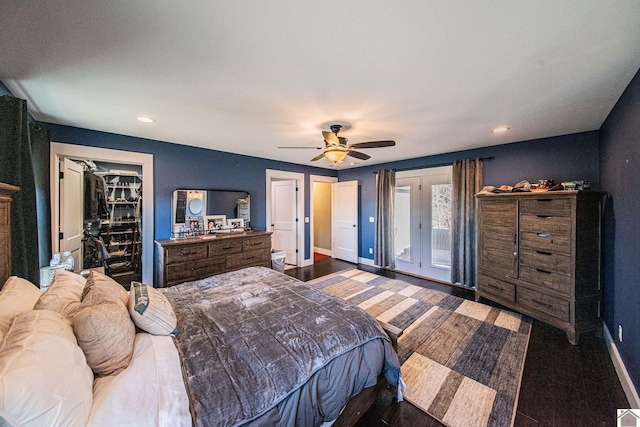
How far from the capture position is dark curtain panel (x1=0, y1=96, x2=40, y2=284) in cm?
167

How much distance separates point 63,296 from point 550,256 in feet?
14.1

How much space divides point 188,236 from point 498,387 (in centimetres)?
407

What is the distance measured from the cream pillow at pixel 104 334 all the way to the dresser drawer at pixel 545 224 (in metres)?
3.93

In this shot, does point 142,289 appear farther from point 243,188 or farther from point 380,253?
point 380,253

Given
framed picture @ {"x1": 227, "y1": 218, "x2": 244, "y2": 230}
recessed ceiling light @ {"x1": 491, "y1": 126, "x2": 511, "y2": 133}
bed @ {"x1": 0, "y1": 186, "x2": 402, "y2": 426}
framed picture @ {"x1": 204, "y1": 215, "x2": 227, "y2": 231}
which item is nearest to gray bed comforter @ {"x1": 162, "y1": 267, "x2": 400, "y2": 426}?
bed @ {"x1": 0, "y1": 186, "x2": 402, "y2": 426}

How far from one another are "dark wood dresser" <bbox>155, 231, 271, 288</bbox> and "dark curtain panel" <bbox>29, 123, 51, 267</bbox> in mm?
1046

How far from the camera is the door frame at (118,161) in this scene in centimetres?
279

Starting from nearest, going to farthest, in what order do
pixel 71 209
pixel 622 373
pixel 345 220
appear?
pixel 622 373 → pixel 71 209 → pixel 345 220

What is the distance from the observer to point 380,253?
5.30 meters

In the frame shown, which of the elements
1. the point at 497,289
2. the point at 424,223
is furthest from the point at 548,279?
the point at 424,223

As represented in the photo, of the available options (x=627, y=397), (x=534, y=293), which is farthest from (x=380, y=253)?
(x=627, y=397)

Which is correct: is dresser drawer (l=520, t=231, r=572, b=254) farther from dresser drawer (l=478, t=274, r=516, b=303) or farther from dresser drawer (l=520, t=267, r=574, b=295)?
dresser drawer (l=478, t=274, r=516, b=303)

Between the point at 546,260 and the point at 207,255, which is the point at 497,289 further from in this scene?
the point at 207,255

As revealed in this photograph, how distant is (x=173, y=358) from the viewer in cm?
122
